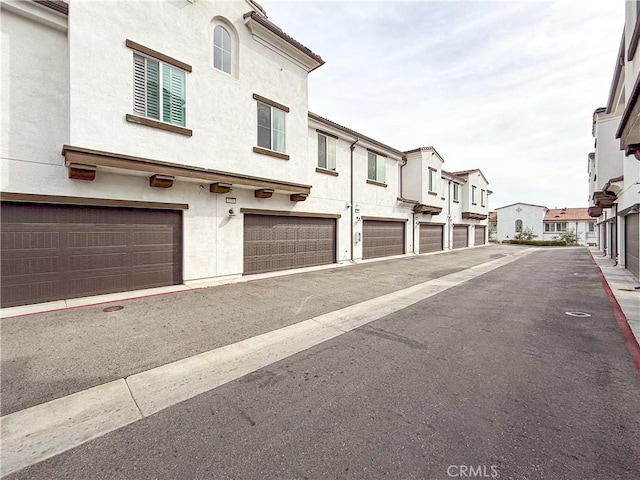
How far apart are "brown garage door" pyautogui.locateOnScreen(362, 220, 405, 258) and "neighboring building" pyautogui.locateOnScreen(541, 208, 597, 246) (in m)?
42.1

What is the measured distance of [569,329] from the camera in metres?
5.58

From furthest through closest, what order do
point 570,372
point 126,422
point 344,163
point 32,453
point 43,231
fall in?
point 344,163
point 43,231
point 570,372
point 126,422
point 32,453

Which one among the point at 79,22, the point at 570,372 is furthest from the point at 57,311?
the point at 570,372

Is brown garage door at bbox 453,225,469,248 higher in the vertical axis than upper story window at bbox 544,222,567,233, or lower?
lower

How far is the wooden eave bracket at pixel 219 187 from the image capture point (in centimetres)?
941

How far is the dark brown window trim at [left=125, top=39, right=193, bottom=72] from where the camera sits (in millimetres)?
7495

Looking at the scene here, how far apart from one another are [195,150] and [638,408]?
1049cm

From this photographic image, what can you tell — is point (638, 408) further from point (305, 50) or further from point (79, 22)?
point (305, 50)

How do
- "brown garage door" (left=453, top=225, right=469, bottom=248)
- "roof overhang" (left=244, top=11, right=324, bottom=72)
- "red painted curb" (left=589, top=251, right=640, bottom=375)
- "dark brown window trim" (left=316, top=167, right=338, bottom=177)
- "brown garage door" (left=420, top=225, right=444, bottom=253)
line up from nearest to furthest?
"red painted curb" (left=589, top=251, right=640, bottom=375) < "roof overhang" (left=244, top=11, right=324, bottom=72) < "dark brown window trim" (left=316, top=167, right=338, bottom=177) < "brown garage door" (left=420, top=225, right=444, bottom=253) < "brown garage door" (left=453, top=225, right=469, bottom=248)

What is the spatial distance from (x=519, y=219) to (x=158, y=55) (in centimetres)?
5633

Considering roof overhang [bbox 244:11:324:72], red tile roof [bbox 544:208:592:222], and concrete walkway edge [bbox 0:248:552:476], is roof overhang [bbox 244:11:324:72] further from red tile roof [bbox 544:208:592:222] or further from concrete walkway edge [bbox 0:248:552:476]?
red tile roof [bbox 544:208:592:222]

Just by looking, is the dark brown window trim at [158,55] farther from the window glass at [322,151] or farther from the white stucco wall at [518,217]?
the white stucco wall at [518,217]

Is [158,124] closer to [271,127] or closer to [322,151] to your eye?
[271,127]

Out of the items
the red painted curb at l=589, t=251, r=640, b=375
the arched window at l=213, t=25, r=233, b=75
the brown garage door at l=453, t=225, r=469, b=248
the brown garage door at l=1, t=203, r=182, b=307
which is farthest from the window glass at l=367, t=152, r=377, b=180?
the brown garage door at l=453, t=225, r=469, b=248
